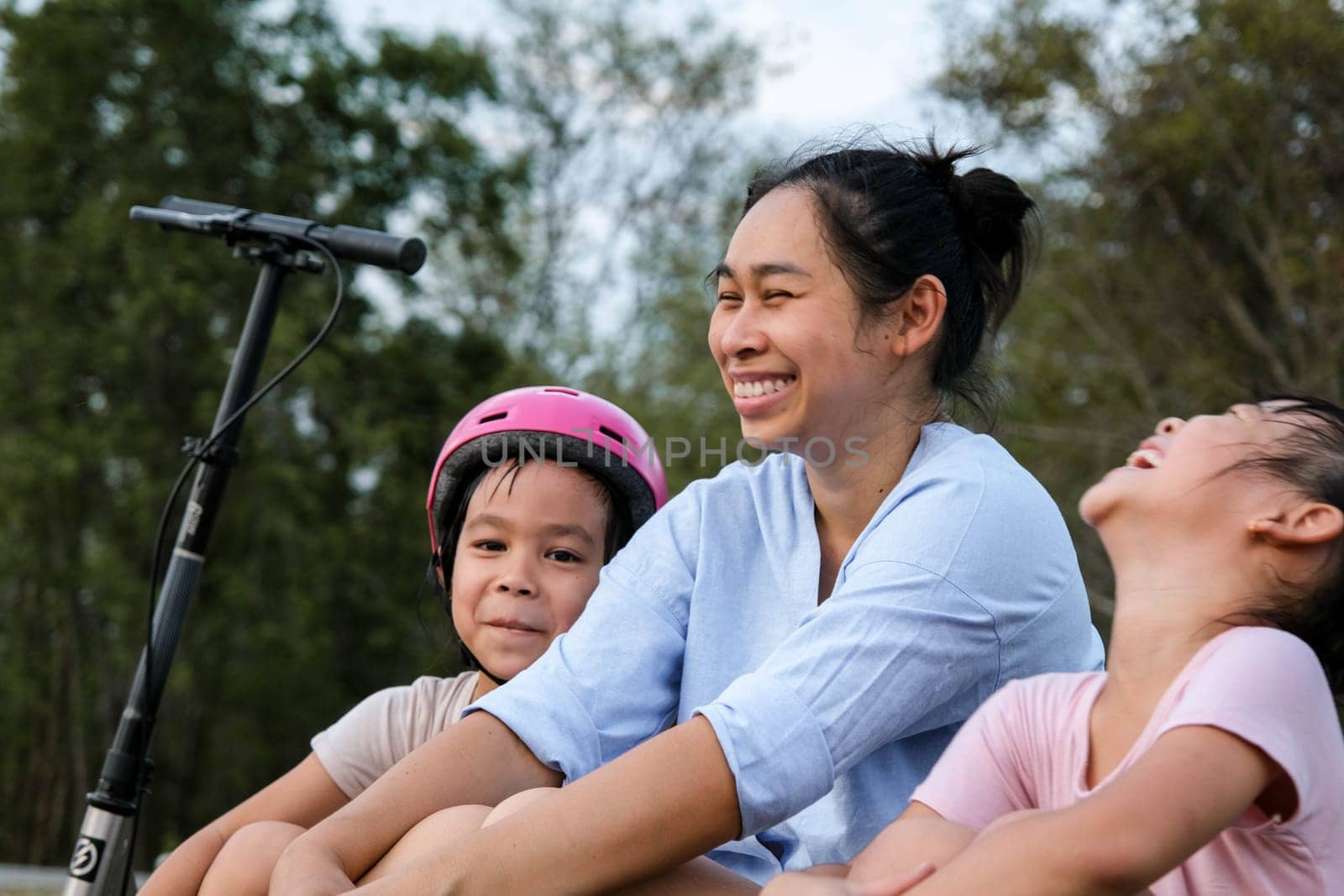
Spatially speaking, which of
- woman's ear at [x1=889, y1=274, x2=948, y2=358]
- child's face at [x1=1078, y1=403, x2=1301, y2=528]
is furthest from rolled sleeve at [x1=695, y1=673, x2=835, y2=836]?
woman's ear at [x1=889, y1=274, x2=948, y2=358]

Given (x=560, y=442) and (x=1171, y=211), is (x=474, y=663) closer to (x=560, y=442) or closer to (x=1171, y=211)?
(x=560, y=442)

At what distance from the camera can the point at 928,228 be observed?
2.43 m

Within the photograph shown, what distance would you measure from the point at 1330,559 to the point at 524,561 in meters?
1.65

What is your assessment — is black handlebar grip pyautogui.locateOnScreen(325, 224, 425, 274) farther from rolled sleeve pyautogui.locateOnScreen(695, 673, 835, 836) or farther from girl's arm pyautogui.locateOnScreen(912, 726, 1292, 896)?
girl's arm pyautogui.locateOnScreen(912, 726, 1292, 896)

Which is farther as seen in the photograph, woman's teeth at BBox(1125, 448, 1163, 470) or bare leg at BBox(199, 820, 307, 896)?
bare leg at BBox(199, 820, 307, 896)

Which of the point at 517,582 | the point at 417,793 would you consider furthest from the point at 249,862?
the point at 517,582

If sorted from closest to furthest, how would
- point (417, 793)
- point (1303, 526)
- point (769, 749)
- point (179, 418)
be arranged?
1. point (1303, 526)
2. point (769, 749)
3. point (417, 793)
4. point (179, 418)

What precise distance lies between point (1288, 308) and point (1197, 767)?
9.20 meters

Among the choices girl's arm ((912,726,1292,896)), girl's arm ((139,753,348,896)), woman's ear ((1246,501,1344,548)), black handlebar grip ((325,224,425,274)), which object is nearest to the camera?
girl's arm ((912,726,1292,896))

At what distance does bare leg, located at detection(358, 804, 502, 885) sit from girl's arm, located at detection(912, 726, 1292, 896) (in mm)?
710

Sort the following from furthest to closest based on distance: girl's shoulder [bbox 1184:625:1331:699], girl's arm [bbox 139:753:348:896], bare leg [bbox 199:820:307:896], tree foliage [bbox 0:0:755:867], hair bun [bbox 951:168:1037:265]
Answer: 1. tree foliage [bbox 0:0:755:867]
2. girl's arm [bbox 139:753:348:896]
3. hair bun [bbox 951:168:1037:265]
4. bare leg [bbox 199:820:307:896]
5. girl's shoulder [bbox 1184:625:1331:699]

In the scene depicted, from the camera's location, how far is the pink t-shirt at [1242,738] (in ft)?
5.04

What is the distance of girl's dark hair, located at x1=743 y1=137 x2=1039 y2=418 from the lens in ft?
7.73

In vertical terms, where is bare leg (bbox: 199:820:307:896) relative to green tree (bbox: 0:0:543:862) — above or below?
below
